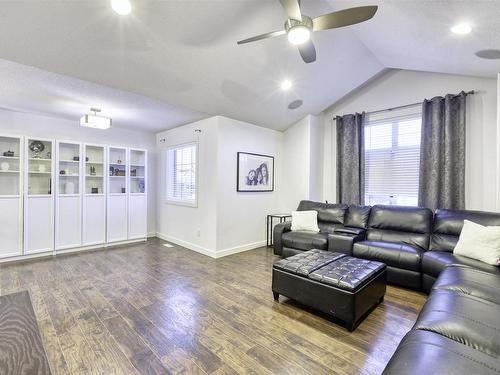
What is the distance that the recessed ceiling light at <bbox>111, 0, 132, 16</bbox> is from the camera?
6.90 ft

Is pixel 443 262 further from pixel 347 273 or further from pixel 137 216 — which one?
pixel 137 216

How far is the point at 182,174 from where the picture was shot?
5258 millimetres

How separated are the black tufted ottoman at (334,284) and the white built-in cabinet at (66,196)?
12.6 ft

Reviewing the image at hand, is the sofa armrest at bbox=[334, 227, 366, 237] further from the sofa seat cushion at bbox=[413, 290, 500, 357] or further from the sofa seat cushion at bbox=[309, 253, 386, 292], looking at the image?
the sofa seat cushion at bbox=[413, 290, 500, 357]

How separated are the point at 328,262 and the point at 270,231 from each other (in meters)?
2.53

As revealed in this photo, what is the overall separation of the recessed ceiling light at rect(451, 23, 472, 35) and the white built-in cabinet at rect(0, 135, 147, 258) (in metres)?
5.34

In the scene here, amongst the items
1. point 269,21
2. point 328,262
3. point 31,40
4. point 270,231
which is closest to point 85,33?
point 31,40

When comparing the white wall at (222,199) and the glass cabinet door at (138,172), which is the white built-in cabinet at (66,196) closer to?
the glass cabinet door at (138,172)

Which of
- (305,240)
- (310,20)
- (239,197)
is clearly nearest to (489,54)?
(310,20)

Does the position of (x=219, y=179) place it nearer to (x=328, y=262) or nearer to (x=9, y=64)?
(x=328, y=262)

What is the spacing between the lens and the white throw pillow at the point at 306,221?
14.0ft

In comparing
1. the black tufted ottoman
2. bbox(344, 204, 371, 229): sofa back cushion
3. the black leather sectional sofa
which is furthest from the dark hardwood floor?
bbox(344, 204, 371, 229): sofa back cushion

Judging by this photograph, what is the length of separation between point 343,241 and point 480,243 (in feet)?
4.70


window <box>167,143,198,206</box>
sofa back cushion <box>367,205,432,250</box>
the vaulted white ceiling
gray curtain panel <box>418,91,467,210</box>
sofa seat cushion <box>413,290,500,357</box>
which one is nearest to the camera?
sofa seat cushion <box>413,290,500,357</box>
